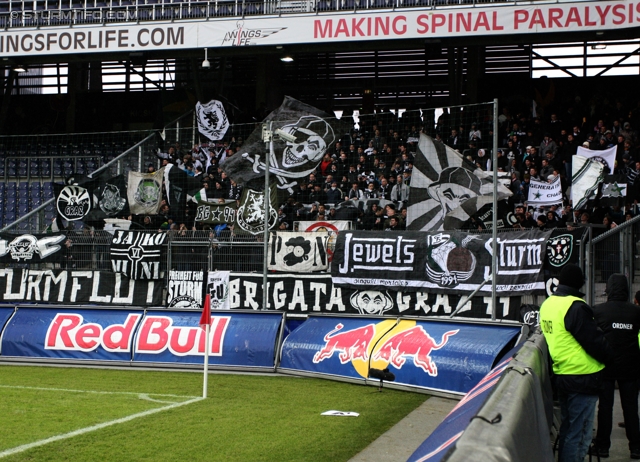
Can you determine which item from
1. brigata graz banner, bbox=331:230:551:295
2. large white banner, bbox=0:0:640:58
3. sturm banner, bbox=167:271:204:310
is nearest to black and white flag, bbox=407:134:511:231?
brigata graz banner, bbox=331:230:551:295

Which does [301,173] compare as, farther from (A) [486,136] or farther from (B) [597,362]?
(B) [597,362]

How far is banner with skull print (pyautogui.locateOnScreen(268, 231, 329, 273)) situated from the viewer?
1656cm

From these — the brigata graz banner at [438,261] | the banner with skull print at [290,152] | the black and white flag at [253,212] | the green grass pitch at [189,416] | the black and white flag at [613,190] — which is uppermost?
the banner with skull print at [290,152]

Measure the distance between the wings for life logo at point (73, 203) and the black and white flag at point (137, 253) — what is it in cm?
273

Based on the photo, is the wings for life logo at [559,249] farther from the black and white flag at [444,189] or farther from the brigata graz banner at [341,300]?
the black and white flag at [444,189]

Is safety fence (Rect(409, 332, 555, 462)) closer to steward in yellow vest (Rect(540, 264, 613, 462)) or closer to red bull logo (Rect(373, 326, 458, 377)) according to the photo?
steward in yellow vest (Rect(540, 264, 613, 462))

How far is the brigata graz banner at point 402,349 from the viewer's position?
38.0ft

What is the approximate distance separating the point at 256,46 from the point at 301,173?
8.55 m

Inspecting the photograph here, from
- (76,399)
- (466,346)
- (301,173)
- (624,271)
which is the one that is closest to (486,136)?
(301,173)

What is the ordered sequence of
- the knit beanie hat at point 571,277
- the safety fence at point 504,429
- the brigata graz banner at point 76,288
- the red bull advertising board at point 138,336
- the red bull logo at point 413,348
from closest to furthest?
1. the safety fence at point 504,429
2. the knit beanie hat at point 571,277
3. the red bull logo at point 413,348
4. the red bull advertising board at point 138,336
5. the brigata graz banner at point 76,288

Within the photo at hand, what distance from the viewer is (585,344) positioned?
694 centimetres

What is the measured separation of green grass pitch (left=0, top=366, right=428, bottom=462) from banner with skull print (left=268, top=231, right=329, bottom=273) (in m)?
3.33

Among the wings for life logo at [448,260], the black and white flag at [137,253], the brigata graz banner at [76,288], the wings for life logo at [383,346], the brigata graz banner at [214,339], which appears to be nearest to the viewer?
the wings for life logo at [383,346]

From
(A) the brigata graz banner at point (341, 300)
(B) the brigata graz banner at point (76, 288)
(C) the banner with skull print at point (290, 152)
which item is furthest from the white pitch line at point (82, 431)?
(B) the brigata graz banner at point (76, 288)
